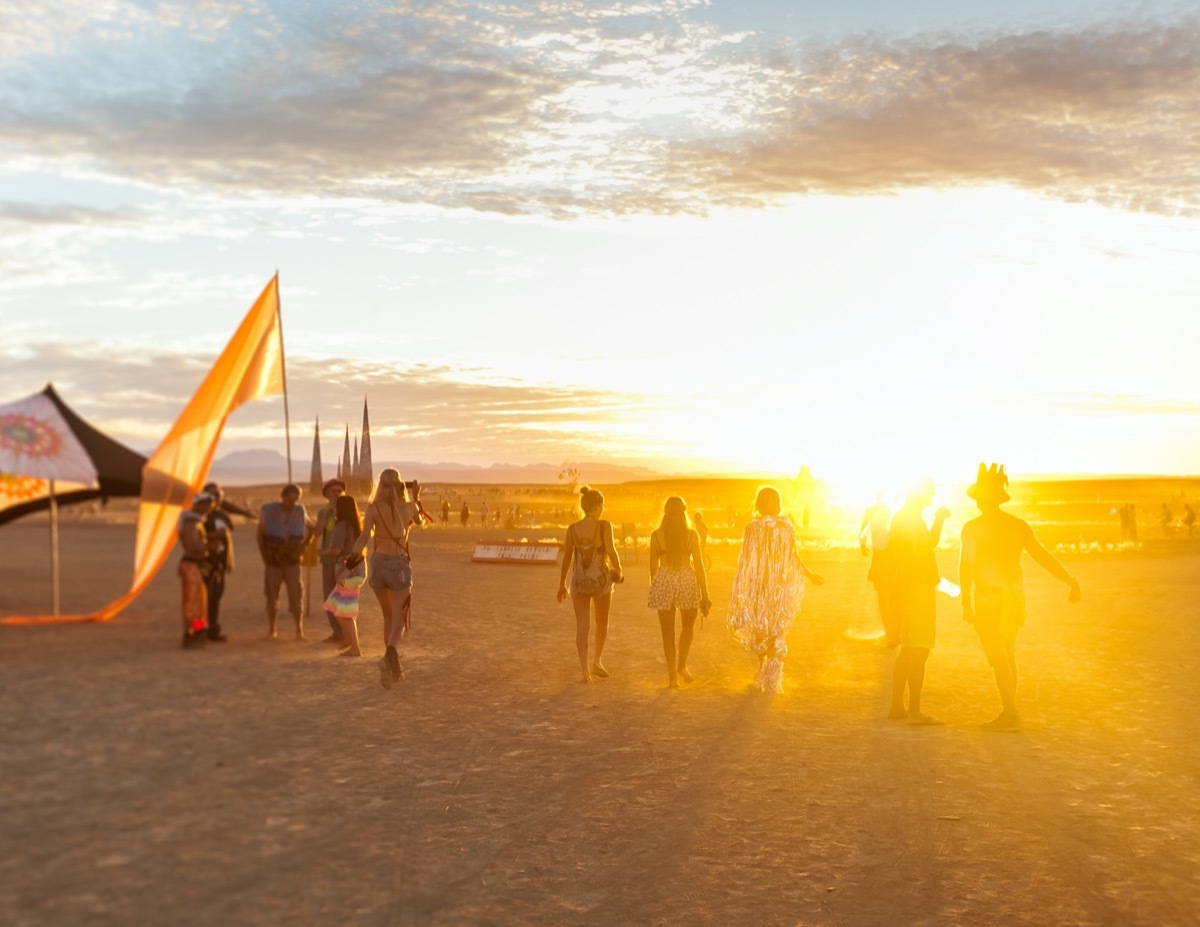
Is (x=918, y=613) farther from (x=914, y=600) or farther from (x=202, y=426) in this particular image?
(x=202, y=426)

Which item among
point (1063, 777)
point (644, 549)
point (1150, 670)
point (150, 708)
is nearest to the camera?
point (1063, 777)

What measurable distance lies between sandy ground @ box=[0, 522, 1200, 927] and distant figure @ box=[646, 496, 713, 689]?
49 cm

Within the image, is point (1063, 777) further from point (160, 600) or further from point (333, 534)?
point (160, 600)

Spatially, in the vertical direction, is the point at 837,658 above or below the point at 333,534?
below

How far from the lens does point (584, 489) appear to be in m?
12.1

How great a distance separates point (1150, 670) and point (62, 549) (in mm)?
34915

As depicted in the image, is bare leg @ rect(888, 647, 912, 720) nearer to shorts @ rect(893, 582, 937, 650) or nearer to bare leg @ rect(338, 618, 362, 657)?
shorts @ rect(893, 582, 937, 650)

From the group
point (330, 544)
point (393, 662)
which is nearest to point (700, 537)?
point (330, 544)

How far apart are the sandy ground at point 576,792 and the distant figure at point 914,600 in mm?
365

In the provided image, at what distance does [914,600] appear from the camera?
34.7ft

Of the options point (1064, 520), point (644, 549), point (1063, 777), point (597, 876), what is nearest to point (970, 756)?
point (1063, 777)

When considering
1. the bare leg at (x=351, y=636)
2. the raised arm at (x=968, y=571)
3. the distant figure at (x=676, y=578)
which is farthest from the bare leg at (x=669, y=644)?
Result: the bare leg at (x=351, y=636)

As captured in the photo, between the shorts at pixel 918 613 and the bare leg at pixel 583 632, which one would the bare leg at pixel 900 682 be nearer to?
the shorts at pixel 918 613

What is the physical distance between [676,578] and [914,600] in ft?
9.10
